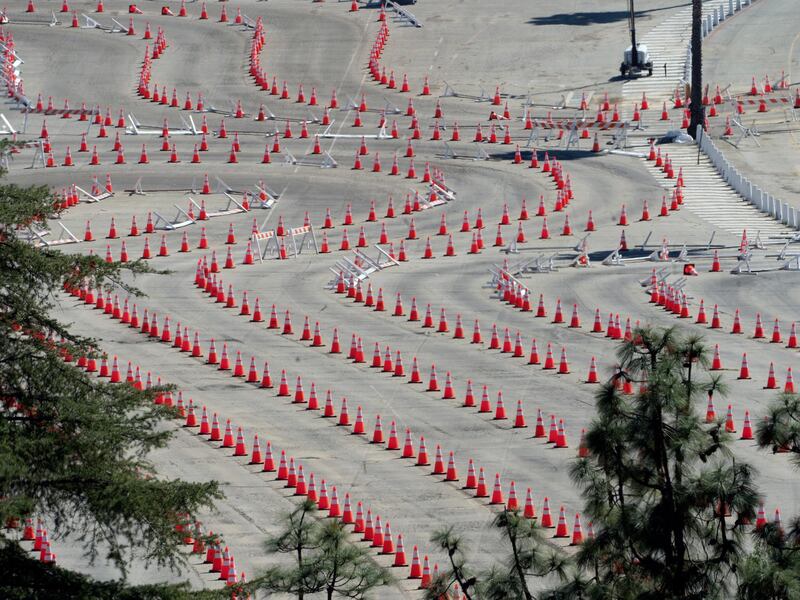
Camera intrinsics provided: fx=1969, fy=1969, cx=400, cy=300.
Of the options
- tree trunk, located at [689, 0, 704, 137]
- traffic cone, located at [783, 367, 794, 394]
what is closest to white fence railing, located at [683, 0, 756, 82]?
tree trunk, located at [689, 0, 704, 137]

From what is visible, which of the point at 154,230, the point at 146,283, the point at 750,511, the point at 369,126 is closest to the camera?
the point at 750,511

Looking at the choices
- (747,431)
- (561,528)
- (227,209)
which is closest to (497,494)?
(561,528)

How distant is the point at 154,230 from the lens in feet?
160

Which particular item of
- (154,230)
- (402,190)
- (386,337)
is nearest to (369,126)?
(402,190)

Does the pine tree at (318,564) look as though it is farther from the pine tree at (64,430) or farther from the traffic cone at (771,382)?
the traffic cone at (771,382)

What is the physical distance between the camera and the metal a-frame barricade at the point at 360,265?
42906mm

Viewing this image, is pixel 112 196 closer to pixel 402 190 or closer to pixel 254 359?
pixel 402 190

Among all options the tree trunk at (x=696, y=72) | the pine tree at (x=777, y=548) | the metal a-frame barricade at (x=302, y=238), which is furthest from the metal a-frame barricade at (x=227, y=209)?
the pine tree at (x=777, y=548)

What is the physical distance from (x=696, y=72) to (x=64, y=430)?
1602 inches

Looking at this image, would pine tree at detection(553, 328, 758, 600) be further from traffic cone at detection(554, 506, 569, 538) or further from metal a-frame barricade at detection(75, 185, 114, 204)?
metal a-frame barricade at detection(75, 185, 114, 204)

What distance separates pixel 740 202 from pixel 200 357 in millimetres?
19595

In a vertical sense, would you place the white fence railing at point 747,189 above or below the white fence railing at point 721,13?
below

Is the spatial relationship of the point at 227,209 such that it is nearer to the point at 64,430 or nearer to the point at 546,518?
the point at 546,518

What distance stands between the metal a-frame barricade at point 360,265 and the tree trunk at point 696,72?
1330cm
